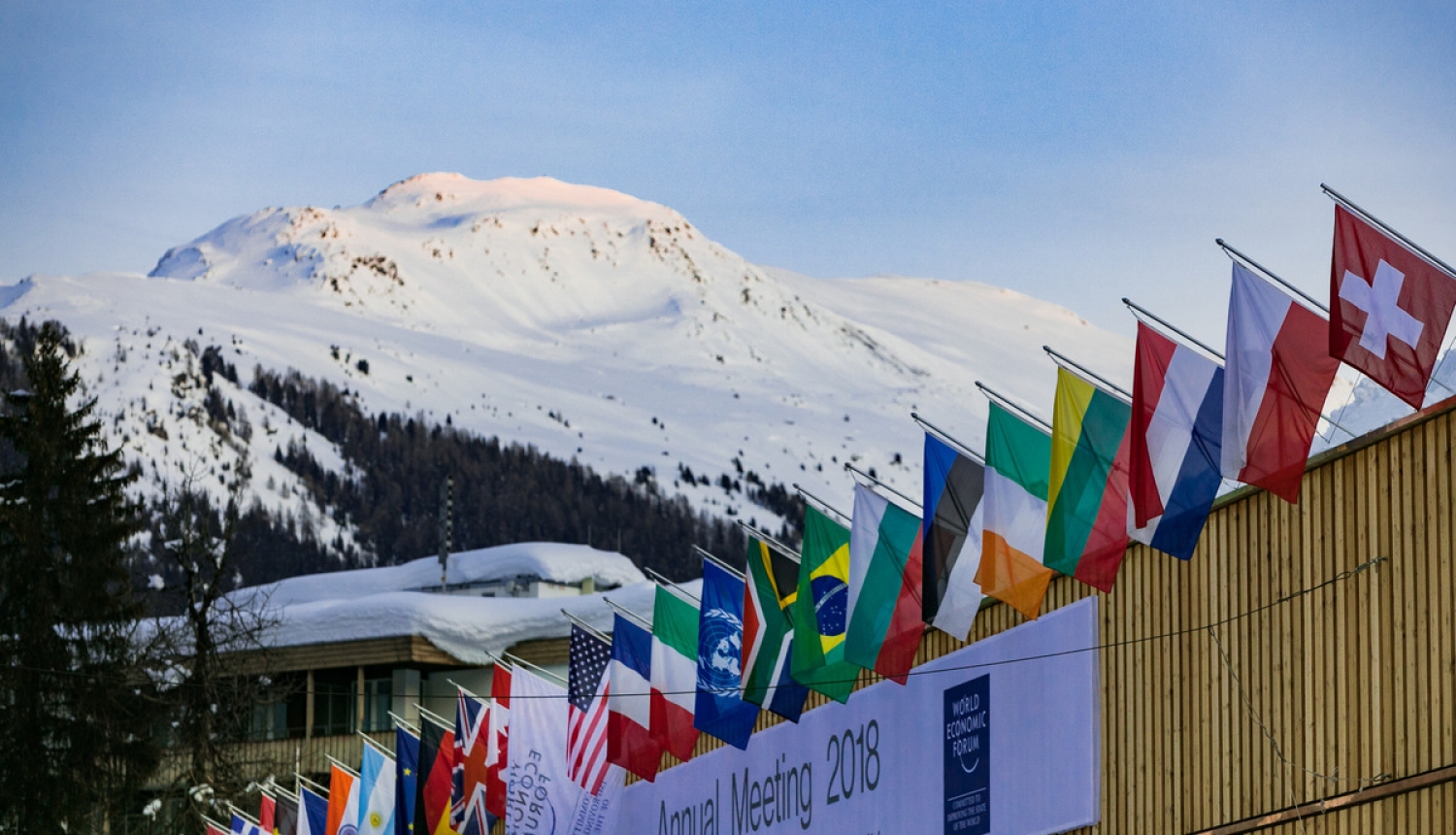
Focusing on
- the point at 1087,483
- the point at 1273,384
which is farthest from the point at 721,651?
the point at 1273,384

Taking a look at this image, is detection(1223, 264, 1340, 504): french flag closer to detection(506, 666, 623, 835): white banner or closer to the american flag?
the american flag

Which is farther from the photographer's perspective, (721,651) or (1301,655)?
(721,651)

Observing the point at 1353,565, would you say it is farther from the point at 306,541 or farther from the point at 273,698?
the point at 306,541

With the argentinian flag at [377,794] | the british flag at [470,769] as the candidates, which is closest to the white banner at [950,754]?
the british flag at [470,769]

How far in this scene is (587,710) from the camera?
87.8 ft

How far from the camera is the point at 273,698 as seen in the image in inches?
1821

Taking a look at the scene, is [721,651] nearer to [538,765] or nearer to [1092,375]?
[538,765]

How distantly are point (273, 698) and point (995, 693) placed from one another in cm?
2964

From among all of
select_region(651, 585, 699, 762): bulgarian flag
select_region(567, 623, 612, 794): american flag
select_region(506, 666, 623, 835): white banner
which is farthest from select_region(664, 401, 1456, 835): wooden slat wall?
select_region(506, 666, 623, 835): white banner

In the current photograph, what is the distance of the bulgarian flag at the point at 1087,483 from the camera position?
16078mm

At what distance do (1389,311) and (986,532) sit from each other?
183 inches

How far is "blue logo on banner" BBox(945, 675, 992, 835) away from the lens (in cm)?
1989

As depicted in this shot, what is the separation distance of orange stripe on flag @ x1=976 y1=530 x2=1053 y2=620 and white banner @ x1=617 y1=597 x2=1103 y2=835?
5.07 ft

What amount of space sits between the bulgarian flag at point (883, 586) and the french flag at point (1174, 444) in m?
4.06
